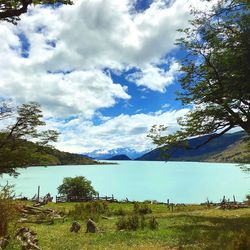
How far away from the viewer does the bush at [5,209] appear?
1781cm

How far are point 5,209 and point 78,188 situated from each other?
3355 inches

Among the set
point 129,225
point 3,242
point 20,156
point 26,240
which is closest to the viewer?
point 3,242

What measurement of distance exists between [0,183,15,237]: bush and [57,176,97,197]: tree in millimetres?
84118

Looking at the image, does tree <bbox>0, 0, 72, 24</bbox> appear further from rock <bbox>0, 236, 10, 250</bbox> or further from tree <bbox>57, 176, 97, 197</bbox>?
tree <bbox>57, 176, 97, 197</bbox>

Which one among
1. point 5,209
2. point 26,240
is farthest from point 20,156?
point 26,240

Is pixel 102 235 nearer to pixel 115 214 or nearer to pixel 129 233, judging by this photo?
pixel 129 233

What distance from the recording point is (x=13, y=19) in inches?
669

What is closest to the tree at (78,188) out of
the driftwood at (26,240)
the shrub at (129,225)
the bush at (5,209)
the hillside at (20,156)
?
the hillside at (20,156)

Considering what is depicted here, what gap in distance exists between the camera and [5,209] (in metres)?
18.0

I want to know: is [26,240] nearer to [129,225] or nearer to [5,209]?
[5,209]

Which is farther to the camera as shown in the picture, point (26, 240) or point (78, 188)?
point (78, 188)

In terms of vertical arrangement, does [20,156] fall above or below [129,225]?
above

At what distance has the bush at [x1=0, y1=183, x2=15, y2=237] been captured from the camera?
17.8 metres

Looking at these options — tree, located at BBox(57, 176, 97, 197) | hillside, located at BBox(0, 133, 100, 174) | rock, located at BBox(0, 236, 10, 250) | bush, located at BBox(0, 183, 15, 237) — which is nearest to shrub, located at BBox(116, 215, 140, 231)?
bush, located at BBox(0, 183, 15, 237)
